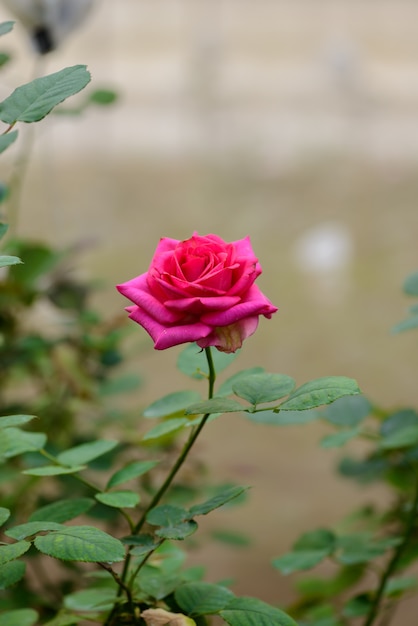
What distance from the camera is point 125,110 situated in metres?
2.28

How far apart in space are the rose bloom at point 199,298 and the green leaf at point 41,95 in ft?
0.27

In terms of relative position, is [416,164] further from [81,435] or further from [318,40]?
[81,435]

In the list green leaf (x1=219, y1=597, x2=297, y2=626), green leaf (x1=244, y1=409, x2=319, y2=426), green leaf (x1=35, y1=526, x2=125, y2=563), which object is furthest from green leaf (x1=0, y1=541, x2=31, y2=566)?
green leaf (x1=244, y1=409, x2=319, y2=426)

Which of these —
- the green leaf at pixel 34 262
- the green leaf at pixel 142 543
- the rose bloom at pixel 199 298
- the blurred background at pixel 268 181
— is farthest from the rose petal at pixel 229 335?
the blurred background at pixel 268 181

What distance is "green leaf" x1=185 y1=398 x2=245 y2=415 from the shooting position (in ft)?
1.27

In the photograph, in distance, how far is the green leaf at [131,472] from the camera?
49cm

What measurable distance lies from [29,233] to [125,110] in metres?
Result: 0.63

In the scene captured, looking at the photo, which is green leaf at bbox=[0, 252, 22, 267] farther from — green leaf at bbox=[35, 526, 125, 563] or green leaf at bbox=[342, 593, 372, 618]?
green leaf at bbox=[342, 593, 372, 618]

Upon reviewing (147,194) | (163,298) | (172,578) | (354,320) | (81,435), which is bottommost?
(354,320)

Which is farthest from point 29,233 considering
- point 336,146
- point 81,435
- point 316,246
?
point 81,435

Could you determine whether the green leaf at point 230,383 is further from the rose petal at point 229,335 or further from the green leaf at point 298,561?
the green leaf at point 298,561

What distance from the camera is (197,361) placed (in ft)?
1.61

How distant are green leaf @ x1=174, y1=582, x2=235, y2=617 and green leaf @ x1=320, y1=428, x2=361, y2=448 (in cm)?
17

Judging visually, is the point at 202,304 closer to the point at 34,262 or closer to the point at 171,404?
the point at 171,404
